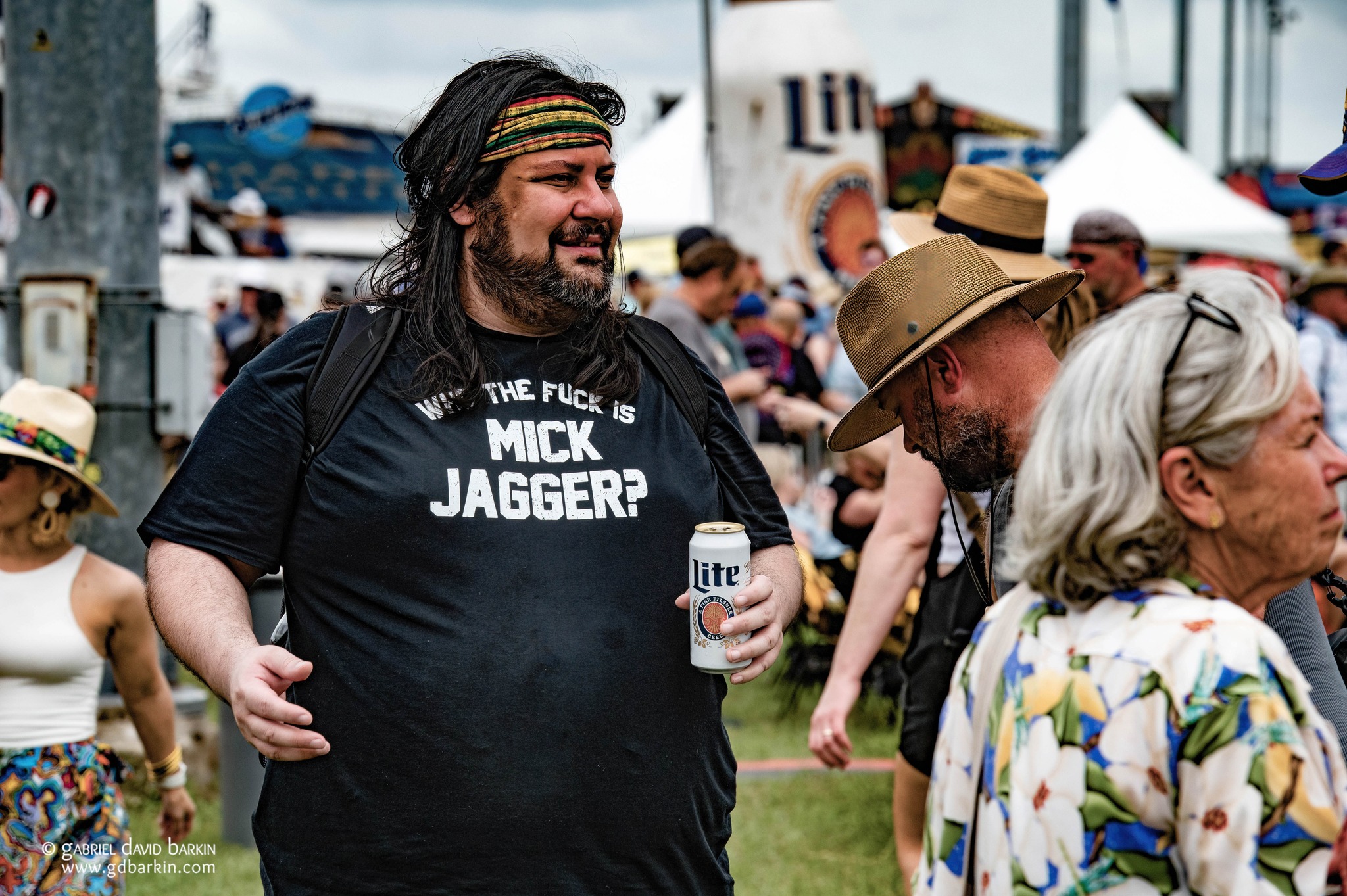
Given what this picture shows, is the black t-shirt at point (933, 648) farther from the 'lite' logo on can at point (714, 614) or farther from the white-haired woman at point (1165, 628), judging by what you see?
the white-haired woman at point (1165, 628)

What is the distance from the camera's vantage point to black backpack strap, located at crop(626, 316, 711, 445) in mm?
2855

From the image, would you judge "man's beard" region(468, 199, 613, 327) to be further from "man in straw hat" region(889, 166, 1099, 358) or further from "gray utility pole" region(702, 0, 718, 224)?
"gray utility pole" region(702, 0, 718, 224)

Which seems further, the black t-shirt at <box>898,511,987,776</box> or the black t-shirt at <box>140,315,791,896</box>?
the black t-shirt at <box>898,511,987,776</box>

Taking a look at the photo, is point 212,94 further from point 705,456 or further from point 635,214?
point 705,456

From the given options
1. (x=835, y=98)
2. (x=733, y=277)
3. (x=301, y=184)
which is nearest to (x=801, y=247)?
(x=835, y=98)

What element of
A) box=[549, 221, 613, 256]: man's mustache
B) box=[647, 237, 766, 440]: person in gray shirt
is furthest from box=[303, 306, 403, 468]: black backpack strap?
box=[647, 237, 766, 440]: person in gray shirt

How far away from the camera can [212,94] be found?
48.2 m

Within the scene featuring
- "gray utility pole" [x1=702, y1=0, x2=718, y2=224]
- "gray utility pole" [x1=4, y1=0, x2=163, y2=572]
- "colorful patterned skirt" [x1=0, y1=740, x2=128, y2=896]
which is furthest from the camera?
"gray utility pole" [x1=702, y1=0, x2=718, y2=224]

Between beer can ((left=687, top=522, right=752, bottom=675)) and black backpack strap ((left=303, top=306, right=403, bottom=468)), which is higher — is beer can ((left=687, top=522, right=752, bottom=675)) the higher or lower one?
the lower one

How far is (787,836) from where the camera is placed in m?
5.61

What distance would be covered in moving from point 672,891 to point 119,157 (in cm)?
411

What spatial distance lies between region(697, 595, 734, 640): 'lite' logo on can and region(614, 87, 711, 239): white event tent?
17.1 meters

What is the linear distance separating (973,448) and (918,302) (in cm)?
29

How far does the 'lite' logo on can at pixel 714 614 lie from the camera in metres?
2.46
